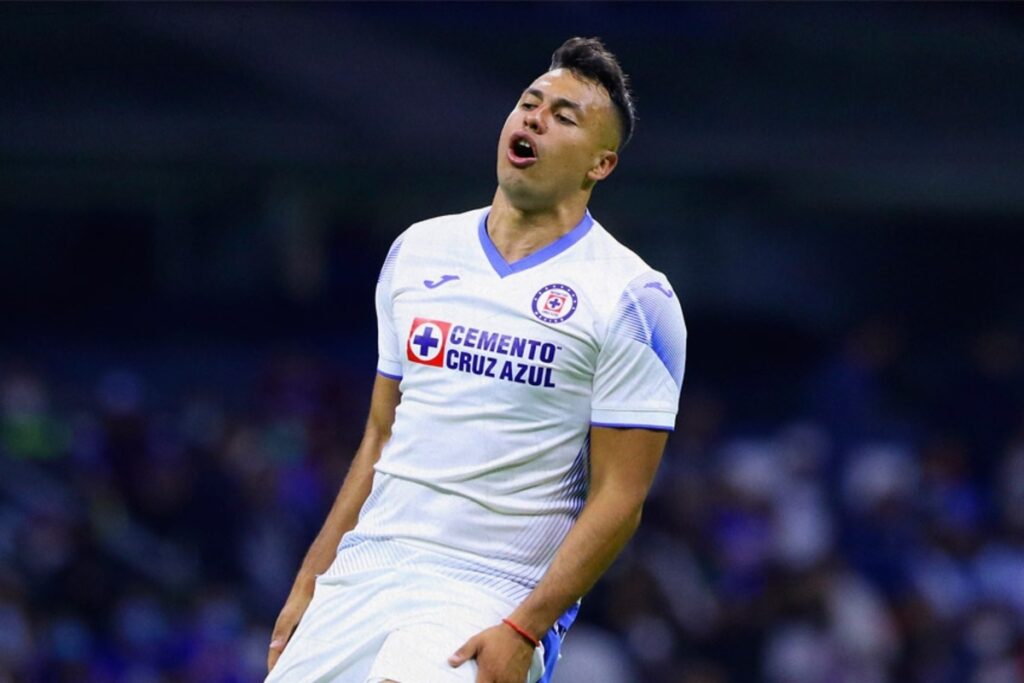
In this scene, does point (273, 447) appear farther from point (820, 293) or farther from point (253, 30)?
point (820, 293)

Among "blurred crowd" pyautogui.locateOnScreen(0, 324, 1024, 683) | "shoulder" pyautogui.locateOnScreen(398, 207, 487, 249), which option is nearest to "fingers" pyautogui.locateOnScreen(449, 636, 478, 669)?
"shoulder" pyautogui.locateOnScreen(398, 207, 487, 249)

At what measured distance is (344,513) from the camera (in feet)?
13.8

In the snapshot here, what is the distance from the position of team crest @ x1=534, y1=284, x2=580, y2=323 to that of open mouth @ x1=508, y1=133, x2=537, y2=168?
0.27 metres

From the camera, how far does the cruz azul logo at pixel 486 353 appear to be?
386 cm

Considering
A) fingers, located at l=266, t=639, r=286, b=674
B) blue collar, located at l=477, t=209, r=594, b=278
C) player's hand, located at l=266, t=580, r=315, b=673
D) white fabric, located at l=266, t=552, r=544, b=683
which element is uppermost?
blue collar, located at l=477, t=209, r=594, b=278

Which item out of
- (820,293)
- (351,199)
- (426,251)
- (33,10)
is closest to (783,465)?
(820,293)

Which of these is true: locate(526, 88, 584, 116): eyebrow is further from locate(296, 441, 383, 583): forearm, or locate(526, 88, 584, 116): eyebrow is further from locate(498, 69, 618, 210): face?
locate(296, 441, 383, 583): forearm

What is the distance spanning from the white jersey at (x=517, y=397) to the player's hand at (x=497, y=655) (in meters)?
0.15

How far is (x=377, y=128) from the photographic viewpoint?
38.5 ft

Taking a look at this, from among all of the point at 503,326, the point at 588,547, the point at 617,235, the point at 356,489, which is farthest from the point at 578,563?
the point at 617,235

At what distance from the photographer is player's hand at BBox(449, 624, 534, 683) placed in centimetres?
371

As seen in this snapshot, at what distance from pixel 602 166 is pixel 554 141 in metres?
0.16

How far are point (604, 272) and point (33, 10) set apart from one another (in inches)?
331

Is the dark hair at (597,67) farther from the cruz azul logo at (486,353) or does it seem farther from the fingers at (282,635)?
the fingers at (282,635)
